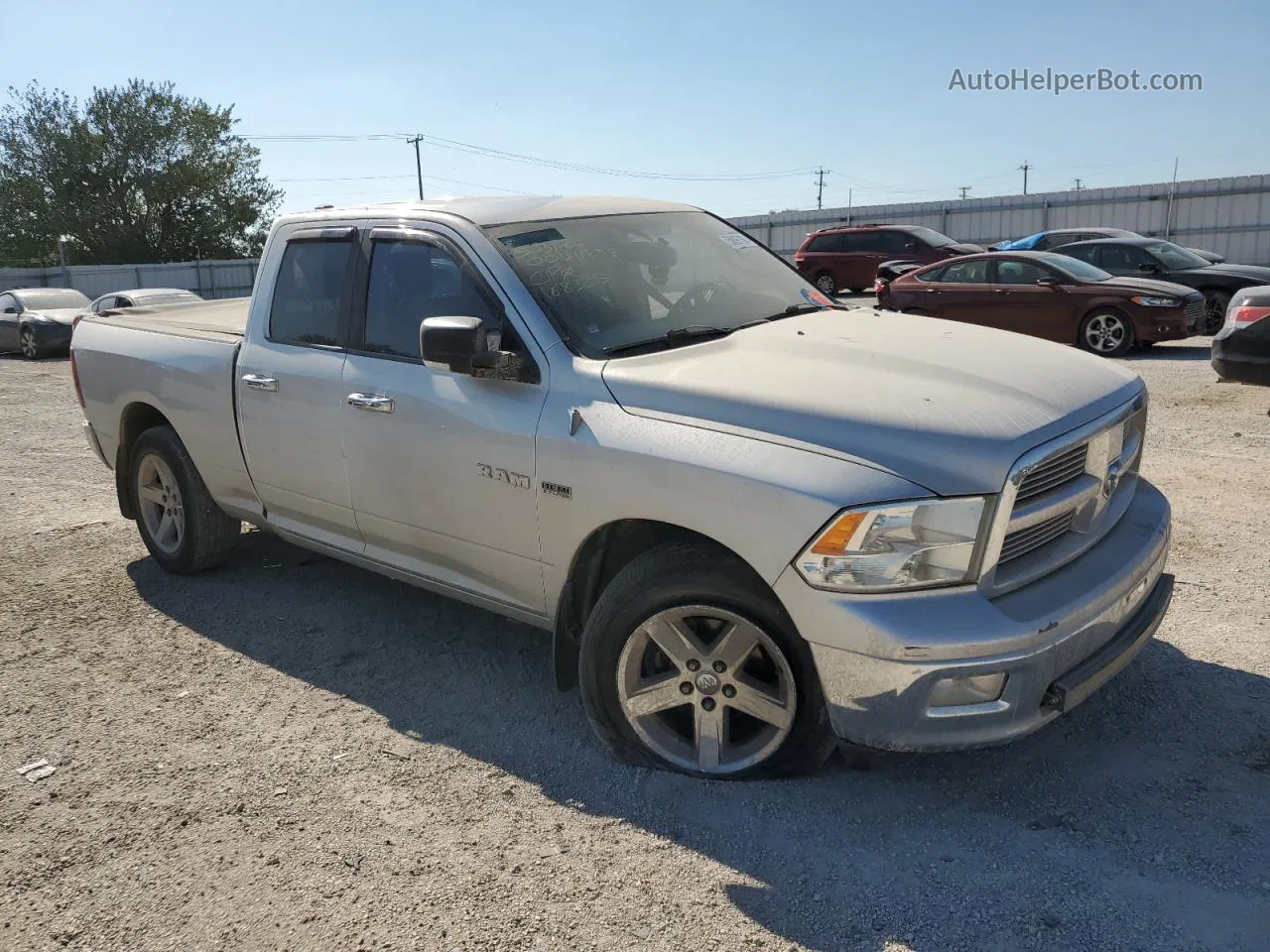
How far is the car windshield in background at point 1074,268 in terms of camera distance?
13524 mm

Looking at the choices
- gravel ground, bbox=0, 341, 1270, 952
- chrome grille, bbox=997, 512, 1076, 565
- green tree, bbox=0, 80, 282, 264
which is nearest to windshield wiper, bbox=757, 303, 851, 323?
chrome grille, bbox=997, 512, 1076, 565

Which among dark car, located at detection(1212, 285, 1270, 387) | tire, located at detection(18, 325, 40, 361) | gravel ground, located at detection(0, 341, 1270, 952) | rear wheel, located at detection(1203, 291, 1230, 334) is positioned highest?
dark car, located at detection(1212, 285, 1270, 387)

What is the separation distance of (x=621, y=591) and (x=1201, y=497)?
4.64 meters

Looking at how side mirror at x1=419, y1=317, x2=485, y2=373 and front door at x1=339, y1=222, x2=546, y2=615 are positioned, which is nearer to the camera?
side mirror at x1=419, y1=317, x2=485, y2=373

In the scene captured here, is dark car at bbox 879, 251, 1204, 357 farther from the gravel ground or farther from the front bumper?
the front bumper

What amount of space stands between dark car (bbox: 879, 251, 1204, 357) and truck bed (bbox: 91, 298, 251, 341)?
34.6 ft

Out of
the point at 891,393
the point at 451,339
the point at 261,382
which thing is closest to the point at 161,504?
the point at 261,382

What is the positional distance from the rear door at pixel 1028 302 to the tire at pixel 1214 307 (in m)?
2.66

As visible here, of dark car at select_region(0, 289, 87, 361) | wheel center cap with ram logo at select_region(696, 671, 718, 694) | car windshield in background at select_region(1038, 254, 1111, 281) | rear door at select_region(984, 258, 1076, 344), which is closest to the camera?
wheel center cap with ram logo at select_region(696, 671, 718, 694)

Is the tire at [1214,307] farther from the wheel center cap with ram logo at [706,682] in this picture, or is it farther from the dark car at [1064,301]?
the wheel center cap with ram logo at [706,682]

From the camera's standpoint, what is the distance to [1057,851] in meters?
2.97

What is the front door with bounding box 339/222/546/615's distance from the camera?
369cm

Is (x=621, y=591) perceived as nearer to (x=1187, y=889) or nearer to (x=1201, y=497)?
(x=1187, y=889)

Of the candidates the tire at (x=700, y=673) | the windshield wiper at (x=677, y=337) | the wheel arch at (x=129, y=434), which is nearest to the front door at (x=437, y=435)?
the windshield wiper at (x=677, y=337)
